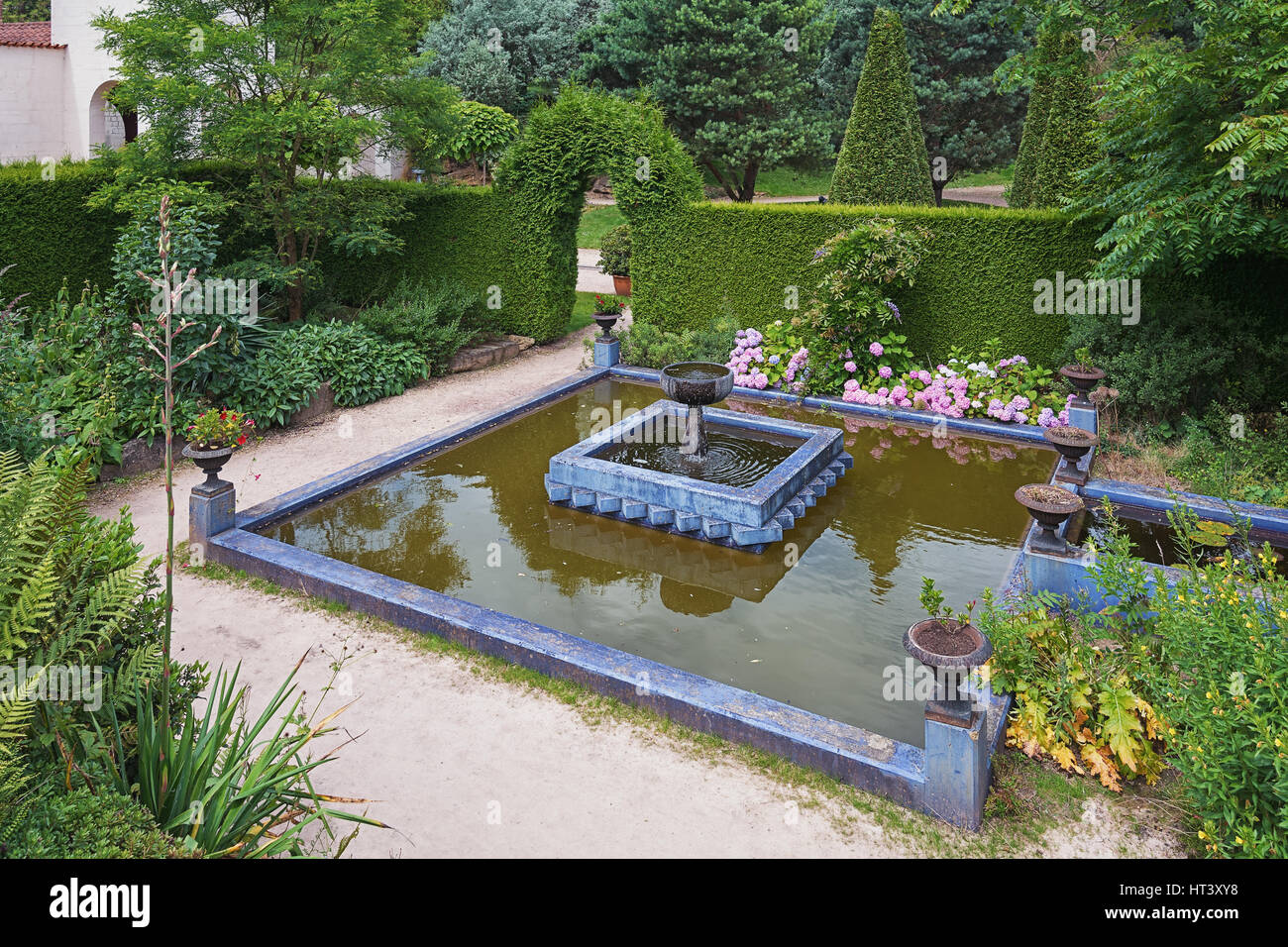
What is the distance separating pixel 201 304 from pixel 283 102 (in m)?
3.33

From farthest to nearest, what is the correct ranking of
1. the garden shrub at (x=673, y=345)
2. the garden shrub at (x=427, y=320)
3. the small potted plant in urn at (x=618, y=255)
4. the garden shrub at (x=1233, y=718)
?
the small potted plant in urn at (x=618, y=255), the garden shrub at (x=673, y=345), the garden shrub at (x=427, y=320), the garden shrub at (x=1233, y=718)

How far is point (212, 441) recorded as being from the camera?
Answer: 284 inches

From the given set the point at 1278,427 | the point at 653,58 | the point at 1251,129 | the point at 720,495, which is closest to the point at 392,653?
the point at 720,495

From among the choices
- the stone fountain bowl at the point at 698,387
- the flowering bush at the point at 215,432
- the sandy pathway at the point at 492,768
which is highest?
the stone fountain bowl at the point at 698,387

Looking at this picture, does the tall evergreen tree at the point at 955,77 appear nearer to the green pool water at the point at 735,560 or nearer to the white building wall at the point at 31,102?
the white building wall at the point at 31,102

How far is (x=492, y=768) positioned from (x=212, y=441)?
3990mm

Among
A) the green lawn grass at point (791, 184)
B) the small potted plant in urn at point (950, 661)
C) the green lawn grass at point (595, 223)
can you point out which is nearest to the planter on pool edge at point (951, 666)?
the small potted plant in urn at point (950, 661)

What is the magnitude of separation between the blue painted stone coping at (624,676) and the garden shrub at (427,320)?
15.7ft

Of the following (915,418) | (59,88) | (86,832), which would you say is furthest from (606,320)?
(59,88)

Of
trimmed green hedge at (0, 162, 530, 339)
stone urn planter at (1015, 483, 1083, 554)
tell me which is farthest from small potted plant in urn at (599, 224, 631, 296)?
stone urn planter at (1015, 483, 1083, 554)

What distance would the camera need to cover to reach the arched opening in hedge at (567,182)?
1302cm

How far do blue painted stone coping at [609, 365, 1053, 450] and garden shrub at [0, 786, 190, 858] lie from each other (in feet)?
29.8

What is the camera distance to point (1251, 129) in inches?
269

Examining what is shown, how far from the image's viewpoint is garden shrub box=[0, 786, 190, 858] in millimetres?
2598
